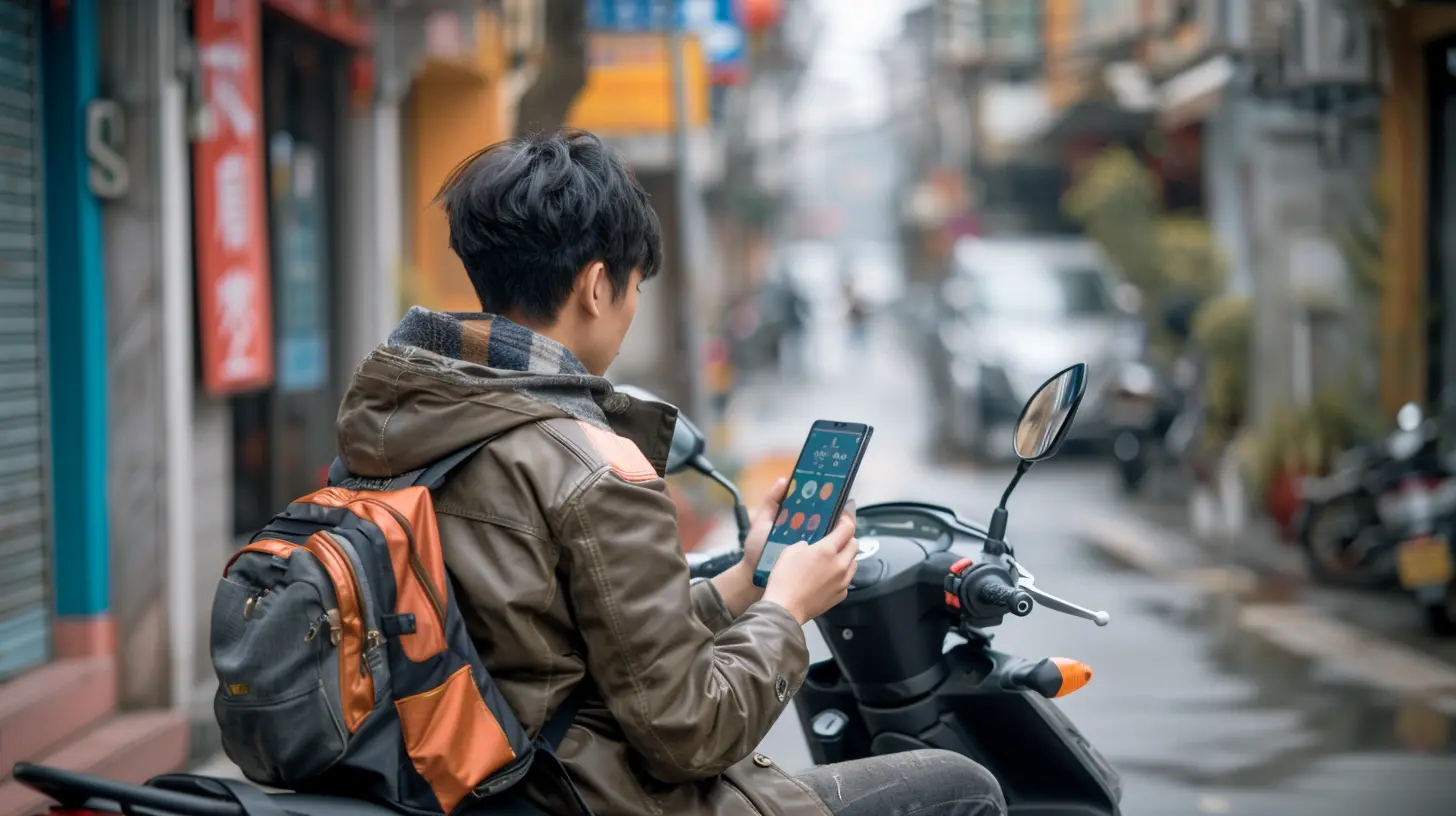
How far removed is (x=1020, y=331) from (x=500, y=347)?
1389cm

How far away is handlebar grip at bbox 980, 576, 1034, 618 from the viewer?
95.9 inches

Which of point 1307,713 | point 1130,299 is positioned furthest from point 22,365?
point 1130,299

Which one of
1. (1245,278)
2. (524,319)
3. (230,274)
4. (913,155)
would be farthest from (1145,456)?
(913,155)

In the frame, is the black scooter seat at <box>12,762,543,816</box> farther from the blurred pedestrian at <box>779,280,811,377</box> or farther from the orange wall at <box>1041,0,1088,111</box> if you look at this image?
the blurred pedestrian at <box>779,280,811,377</box>

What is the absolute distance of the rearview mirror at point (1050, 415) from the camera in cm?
243

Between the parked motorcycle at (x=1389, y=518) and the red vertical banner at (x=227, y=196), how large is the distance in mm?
5306

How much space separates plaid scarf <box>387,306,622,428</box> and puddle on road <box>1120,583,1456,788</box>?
3.85 m

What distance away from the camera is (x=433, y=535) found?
6.40 ft

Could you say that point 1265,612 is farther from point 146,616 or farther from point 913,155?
point 913,155

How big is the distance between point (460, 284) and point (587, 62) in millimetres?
2812

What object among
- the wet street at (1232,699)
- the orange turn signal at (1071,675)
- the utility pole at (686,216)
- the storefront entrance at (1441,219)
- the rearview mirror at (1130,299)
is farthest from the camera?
the rearview mirror at (1130,299)

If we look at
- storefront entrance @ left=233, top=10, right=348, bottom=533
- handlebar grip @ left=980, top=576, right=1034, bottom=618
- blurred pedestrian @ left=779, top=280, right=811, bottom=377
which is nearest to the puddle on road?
handlebar grip @ left=980, top=576, right=1034, bottom=618

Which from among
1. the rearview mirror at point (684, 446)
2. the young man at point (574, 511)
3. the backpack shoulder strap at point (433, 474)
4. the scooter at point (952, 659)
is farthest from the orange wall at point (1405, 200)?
the backpack shoulder strap at point (433, 474)

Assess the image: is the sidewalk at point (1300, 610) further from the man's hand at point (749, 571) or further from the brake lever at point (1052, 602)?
the man's hand at point (749, 571)
